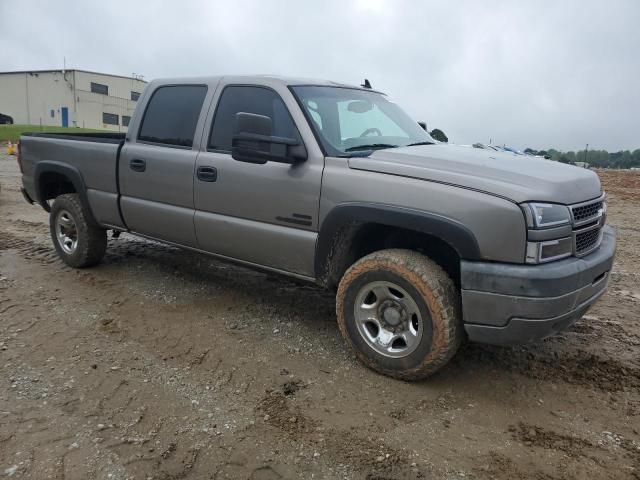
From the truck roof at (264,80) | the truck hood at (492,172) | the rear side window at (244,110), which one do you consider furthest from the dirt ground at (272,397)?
the truck roof at (264,80)

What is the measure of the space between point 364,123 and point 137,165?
2094 mm

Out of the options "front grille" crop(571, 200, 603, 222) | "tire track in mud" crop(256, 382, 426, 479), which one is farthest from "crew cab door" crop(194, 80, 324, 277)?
"front grille" crop(571, 200, 603, 222)

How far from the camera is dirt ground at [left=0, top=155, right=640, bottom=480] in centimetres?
259

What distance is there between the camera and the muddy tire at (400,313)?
3137 millimetres

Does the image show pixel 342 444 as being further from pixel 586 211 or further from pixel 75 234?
pixel 75 234

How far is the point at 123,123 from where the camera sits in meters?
55.7

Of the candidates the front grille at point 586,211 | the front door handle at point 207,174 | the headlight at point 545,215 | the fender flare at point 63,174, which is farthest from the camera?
the fender flare at point 63,174

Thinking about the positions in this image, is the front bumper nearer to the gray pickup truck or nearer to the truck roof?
the gray pickup truck

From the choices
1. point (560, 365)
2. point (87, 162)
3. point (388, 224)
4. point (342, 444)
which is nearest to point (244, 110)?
point (388, 224)

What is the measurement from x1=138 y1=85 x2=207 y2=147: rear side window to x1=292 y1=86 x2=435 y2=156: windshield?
102 centimetres

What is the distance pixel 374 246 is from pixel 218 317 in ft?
4.99

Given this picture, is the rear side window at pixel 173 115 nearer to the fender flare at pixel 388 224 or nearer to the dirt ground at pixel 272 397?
the dirt ground at pixel 272 397

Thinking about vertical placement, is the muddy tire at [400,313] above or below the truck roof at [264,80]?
below

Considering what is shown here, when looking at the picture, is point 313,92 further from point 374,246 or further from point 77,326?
point 77,326
